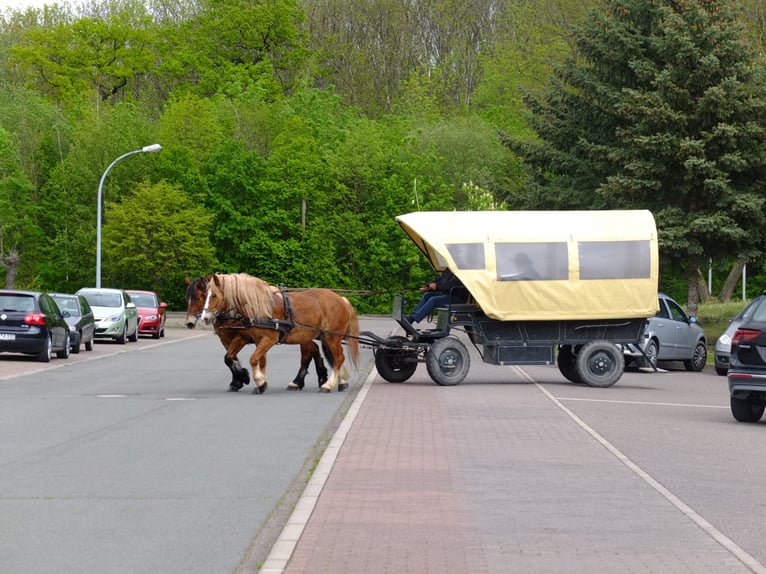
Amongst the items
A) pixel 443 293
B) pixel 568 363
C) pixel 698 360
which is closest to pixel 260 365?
pixel 443 293

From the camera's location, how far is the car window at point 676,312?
3011cm

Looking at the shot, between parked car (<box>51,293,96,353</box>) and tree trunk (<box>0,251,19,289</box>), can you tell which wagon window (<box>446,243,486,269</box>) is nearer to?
parked car (<box>51,293,96,353</box>)

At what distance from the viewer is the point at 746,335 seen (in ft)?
53.9

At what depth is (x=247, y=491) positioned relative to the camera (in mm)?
10305

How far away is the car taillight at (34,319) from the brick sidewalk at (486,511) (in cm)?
1490

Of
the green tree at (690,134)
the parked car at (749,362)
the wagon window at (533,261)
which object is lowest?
the parked car at (749,362)

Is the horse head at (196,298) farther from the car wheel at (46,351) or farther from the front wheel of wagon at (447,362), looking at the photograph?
the car wheel at (46,351)

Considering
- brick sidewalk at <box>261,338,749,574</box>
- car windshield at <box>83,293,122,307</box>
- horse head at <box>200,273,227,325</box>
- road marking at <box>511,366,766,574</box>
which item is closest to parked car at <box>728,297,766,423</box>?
road marking at <box>511,366,766,574</box>

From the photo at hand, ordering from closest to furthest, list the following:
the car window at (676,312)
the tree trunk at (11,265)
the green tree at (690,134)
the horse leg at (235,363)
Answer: the horse leg at (235,363), the car window at (676,312), the green tree at (690,134), the tree trunk at (11,265)

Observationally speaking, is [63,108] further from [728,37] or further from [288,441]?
[288,441]

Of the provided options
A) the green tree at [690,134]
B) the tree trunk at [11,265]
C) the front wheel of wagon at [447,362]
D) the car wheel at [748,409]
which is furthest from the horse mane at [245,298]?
the tree trunk at [11,265]

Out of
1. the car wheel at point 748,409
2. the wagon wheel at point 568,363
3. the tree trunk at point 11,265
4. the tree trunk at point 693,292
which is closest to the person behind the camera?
the car wheel at point 748,409

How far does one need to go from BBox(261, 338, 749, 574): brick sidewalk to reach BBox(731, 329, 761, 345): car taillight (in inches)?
96.7

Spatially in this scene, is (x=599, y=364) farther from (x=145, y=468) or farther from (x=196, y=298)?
(x=145, y=468)
